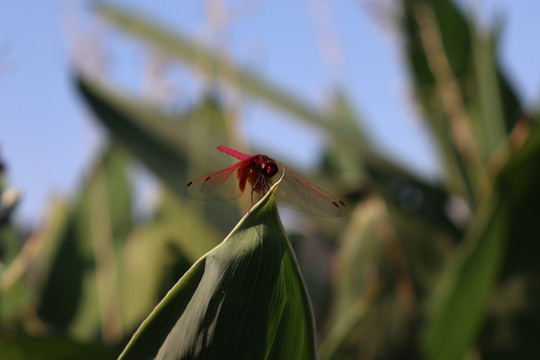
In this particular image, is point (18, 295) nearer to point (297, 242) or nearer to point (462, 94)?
point (297, 242)

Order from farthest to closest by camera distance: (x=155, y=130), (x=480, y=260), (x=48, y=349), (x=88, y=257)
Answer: (x=88, y=257)
(x=155, y=130)
(x=480, y=260)
(x=48, y=349)

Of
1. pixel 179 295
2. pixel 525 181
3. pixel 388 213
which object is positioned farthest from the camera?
Result: pixel 388 213

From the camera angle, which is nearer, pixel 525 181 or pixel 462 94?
pixel 525 181

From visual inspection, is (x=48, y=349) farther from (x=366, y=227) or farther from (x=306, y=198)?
(x=366, y=227)

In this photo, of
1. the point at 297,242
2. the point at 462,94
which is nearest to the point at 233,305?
the point at 297,242

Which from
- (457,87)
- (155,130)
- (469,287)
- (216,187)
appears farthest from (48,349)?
(457,87)

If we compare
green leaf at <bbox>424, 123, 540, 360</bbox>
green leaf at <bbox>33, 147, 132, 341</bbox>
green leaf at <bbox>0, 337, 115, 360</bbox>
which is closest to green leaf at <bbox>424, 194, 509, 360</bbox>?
green leaf at <bbox>424, 123, 540, 360</bbox>
